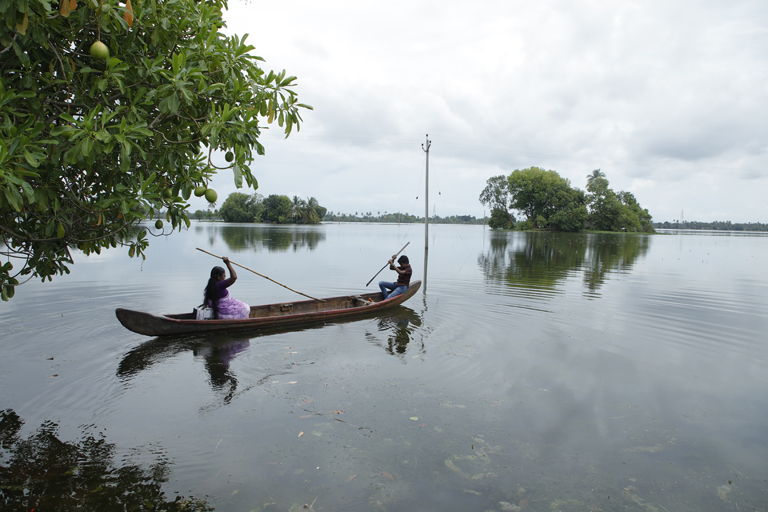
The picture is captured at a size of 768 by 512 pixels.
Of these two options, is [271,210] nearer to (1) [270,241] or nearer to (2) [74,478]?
(1) [270,241]

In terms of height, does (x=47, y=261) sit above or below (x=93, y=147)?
below

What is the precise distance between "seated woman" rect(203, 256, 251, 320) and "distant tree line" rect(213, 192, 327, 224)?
11026 centimetres

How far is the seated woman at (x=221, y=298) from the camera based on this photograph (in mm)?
9117

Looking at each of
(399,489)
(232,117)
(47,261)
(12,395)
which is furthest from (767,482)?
(12,395)

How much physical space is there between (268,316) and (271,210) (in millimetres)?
117971

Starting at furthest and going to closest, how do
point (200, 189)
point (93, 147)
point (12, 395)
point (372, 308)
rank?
1. point (372, 308)
2. point (12, 395)
3. point (200, 189)
4. point (93, 147)

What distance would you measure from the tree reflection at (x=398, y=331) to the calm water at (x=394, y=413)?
0.08 meters

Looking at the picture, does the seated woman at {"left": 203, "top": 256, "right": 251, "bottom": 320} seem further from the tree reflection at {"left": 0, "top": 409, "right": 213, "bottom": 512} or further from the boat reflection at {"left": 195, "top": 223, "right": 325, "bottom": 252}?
the boat reflection at {"left": 195, "top": 223, "right": 325, "bottom": 252}

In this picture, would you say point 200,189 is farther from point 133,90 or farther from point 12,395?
point 12,395

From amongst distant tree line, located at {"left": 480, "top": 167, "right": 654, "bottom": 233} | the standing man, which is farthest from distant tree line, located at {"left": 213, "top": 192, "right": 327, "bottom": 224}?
the standing man

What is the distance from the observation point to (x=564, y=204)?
8388 cm

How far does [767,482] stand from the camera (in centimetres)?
430

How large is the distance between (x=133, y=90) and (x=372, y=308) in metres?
8.22

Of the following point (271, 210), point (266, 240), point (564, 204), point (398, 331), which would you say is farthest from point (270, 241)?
point (271, 210)
